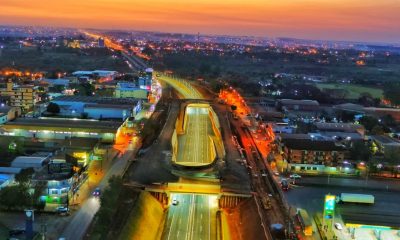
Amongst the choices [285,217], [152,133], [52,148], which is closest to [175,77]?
[152,133]

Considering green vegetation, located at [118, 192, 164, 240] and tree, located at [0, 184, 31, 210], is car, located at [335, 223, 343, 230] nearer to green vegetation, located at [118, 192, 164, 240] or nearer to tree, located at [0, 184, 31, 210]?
green vegetation, located at [118, 192, 164, 240]

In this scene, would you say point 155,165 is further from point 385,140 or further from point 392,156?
point 385,140

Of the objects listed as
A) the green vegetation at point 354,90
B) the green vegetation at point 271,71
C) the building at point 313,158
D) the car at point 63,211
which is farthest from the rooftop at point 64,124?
the green vegetation at point 354,90

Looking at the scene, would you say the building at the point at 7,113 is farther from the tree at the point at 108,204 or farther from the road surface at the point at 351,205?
the road surface at the point at 351,205

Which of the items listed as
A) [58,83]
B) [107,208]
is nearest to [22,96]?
[58,83]

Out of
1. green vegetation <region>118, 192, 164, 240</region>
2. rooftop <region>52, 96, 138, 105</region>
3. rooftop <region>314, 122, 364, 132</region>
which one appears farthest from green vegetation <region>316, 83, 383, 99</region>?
green vegetation <region>118, 192, 164, 240</region>

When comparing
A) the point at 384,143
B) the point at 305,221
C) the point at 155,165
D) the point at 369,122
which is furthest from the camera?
the point at 369,122
